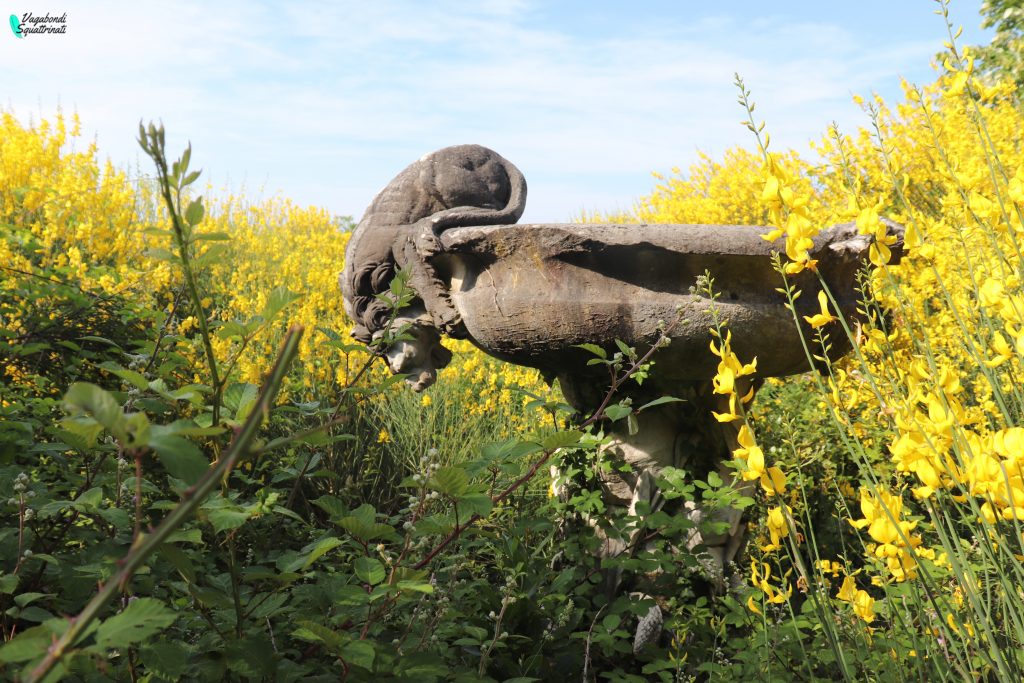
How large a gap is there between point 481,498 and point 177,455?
2.04 feet

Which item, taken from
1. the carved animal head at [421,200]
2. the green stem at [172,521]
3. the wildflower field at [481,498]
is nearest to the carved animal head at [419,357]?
the carved animal head at [421,200]

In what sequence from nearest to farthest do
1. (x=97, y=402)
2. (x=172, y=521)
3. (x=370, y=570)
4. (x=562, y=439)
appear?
(x=172, y=521) < (x=97, y=402) < (x=370, y=570) < (x=562, y=439)

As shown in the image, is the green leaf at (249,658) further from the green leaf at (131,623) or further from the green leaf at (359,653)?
the green leaf at (131,623)

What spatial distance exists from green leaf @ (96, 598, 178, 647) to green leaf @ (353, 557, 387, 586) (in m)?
0.45

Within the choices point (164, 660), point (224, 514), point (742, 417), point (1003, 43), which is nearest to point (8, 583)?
point (164, 660)

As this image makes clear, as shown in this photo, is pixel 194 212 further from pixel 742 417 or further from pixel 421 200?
pixel 421 200

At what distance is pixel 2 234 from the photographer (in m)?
4.13

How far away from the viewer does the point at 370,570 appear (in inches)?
49.3

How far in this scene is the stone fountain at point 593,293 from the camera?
2.40 metres

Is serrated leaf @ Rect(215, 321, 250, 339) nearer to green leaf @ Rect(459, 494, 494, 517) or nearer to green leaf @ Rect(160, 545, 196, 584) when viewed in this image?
green leaf @ Rect(160, 545, 196, 584)

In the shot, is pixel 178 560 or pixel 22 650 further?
pixel 178 560

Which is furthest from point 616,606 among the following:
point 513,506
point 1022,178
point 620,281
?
point 1022,178

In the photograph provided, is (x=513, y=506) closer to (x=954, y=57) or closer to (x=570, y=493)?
(x=570, y=493)

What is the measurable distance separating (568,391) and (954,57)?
5.82 ft
